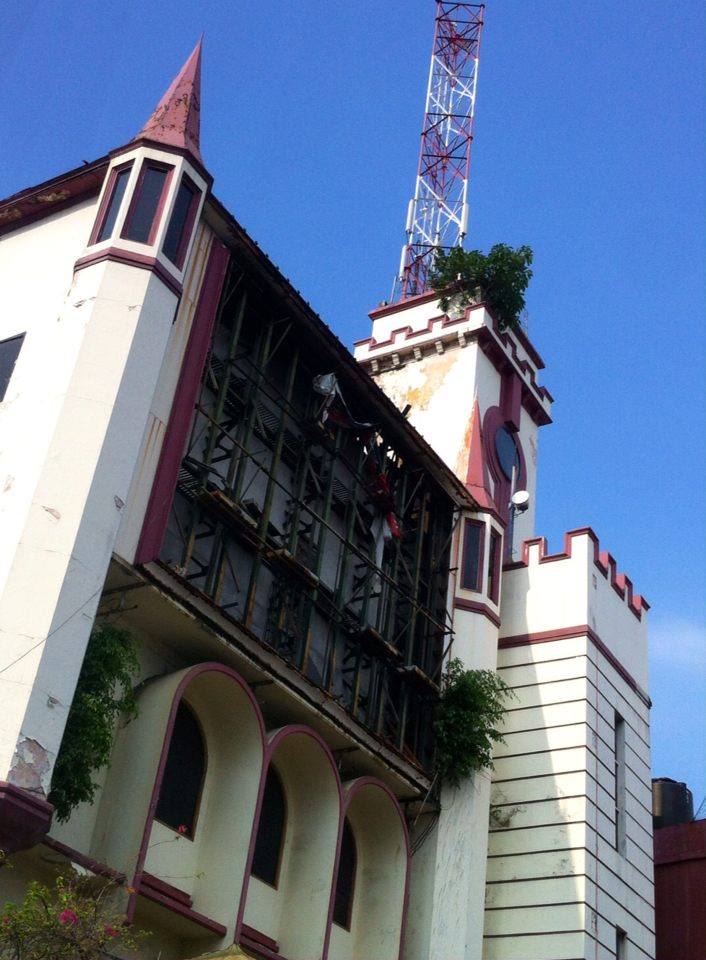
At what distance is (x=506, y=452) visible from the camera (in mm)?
33219

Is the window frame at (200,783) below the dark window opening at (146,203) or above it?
below

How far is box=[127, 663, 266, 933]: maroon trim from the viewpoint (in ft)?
57.1

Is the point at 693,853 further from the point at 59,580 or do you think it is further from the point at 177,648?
the point at 59,580

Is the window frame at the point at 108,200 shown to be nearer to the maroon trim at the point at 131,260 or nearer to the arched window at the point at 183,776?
the maroon trim at the point at 131,260

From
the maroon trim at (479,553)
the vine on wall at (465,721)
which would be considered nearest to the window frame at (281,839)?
the vine on wall at (465,721)

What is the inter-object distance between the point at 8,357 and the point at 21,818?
8.29m

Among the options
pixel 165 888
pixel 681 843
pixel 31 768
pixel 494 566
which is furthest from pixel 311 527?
pixel 681 843

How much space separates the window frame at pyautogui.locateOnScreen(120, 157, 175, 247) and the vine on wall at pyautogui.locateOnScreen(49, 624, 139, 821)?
20.6 feet

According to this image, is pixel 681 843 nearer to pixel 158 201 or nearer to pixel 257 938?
pixel 257 938

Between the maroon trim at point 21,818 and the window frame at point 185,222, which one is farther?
the window frame at point 185,222

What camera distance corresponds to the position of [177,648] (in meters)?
20.5

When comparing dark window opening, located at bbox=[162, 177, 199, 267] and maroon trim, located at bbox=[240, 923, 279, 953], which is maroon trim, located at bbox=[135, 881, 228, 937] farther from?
dark window opening, located at bbox=[162, 177, 199, 267]

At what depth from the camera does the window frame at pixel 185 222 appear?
827 inches

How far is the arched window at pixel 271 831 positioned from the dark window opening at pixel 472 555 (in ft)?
23.9
